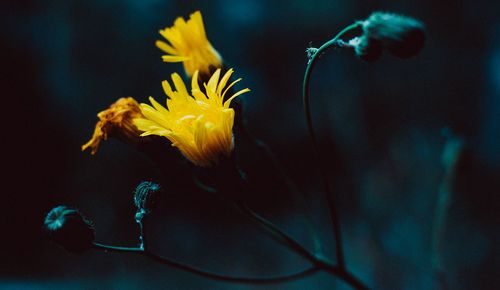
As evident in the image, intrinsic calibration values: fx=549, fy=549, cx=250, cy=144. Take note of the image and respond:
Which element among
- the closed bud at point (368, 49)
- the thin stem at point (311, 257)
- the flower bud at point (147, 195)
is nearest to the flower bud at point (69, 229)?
the flower bud at point (147, 195)

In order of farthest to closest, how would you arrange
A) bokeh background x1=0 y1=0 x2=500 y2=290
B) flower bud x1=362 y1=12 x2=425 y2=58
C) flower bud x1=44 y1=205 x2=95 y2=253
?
bokeh background x1=0 y1=0 x2=500 y2=290
flower bud x1=44 y1=205 x2=95 y2=253
flower bud x1=362 y1=12 x2=425 y2=58

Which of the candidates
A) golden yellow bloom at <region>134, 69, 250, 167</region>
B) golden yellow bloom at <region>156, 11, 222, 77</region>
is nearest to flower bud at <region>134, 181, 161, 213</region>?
golden yellow bloom at <region>134, 69, 250, 167</region>

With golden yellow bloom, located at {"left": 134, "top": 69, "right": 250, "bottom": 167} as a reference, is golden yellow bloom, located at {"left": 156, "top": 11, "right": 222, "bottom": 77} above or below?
above

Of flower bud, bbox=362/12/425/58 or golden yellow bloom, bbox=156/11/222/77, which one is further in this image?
golden yellow bloom, bbox=156/11/222/77

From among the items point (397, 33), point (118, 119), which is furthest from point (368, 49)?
point (118, 119)

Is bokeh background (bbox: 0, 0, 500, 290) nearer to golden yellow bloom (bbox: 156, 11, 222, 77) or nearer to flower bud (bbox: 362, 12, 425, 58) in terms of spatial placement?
golden yellow bloom (bbox: 156, 11, 222, 77)

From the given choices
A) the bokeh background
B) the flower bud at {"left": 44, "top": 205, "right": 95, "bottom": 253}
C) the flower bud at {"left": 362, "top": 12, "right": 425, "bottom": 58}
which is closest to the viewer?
the flower bud at {"left": 362, "top": 12, "right": 425, "bottom": 58}

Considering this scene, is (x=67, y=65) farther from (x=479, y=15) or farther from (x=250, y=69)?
(x=479, y=15)
